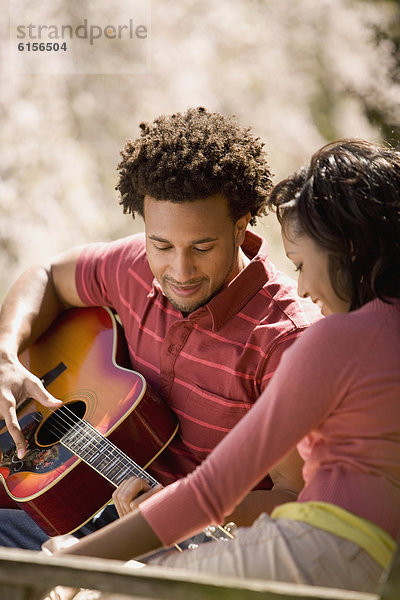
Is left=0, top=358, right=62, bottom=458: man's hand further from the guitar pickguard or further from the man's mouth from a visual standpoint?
the man's mouth

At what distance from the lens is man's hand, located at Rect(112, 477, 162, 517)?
196 centimetres

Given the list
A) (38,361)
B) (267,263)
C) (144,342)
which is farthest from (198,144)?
(38,361)

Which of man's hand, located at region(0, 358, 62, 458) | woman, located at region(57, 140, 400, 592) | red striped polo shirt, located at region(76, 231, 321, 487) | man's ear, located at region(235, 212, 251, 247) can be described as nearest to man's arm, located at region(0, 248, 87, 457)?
man's hand, located at region(0, 358, 62, 458)

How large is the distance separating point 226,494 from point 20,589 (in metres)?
0.41

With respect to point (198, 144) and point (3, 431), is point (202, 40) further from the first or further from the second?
point (3, 431)

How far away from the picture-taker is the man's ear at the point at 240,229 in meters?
2.29

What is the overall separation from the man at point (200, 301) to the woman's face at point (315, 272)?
1.73ft

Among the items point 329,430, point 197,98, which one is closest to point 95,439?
point 329,430

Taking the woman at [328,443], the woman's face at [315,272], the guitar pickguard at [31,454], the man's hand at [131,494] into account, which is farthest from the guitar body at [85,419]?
the woman's face at [315,272]

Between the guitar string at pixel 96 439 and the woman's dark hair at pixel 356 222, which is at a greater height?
the woman's dark hair at pixel 356 222

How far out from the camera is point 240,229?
7.61ft

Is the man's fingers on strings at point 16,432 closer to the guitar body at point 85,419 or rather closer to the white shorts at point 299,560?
the guitar body at point 85,419

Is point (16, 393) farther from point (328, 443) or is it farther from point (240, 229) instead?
point (328, 443)

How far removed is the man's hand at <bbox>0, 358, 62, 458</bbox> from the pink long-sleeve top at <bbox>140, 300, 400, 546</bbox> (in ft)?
3.55
